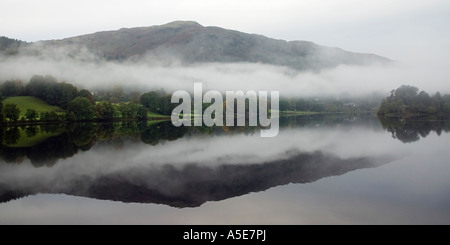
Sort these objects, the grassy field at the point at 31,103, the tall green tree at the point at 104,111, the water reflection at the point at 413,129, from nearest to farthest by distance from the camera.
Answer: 1. the water reflection at the point at 413,129
2. the grassy field at the point at 31,103
3. the tall green tree at the point at 104,111

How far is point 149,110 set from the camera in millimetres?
136250

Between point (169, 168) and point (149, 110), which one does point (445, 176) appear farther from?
point (149, 110)

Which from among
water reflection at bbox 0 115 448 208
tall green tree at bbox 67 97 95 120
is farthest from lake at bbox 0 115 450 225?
tall green tree at bbox 67 97 95 120

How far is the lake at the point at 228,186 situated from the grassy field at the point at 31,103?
258 feet

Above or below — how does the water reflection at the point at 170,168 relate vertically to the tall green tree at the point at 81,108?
below

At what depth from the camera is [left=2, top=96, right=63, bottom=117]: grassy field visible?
4250 inches

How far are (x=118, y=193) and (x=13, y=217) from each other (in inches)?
234

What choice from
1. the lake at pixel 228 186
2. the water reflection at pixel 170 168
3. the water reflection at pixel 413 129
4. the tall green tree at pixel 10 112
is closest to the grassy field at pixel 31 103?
the tall green tree at pixel 10 112

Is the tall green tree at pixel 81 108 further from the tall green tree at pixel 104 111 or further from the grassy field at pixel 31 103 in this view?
the grassy field at pixel 31 103

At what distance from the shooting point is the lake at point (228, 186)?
16.8m

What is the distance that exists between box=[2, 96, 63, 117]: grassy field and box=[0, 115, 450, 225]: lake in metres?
78.7
